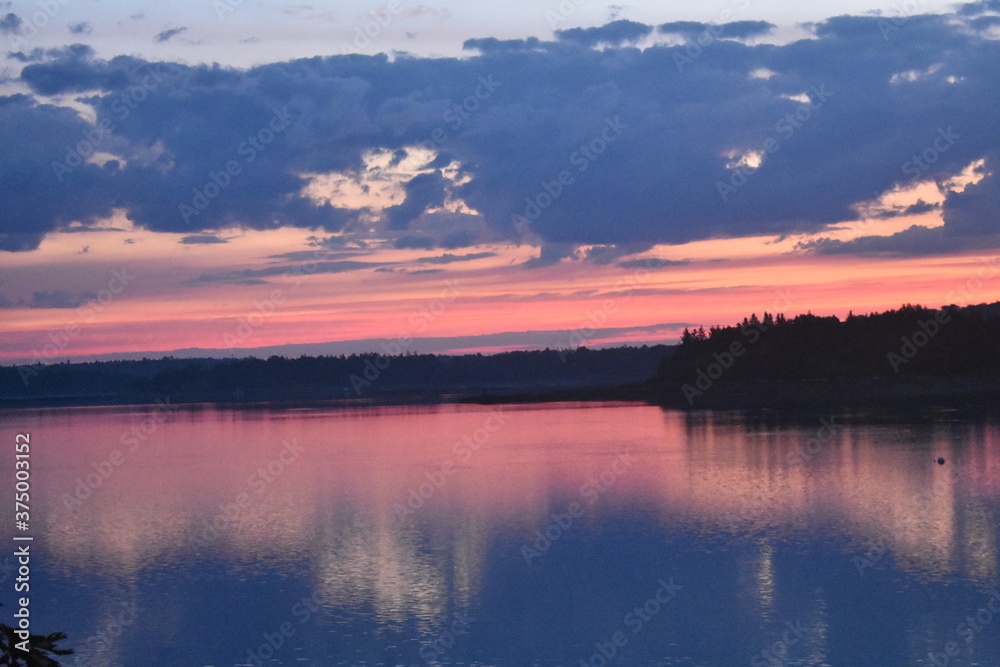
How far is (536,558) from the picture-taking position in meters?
22.5

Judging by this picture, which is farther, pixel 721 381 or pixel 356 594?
pixel 721 381

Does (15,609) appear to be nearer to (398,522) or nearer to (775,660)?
(398,522)

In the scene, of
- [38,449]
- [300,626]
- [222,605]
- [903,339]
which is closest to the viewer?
[300,626]

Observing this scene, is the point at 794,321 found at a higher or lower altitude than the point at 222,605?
higher

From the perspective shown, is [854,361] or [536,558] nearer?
[536,558]

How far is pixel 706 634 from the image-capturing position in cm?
1622

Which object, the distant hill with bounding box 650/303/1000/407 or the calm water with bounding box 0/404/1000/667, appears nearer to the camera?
the calm water with bounding box 0/404/1000/667

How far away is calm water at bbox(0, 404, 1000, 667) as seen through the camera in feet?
52.8

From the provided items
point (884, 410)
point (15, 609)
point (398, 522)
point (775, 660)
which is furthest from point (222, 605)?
point (884, 410)

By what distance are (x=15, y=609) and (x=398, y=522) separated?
1075cm

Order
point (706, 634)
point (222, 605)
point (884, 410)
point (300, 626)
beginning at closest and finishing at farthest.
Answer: point (706, 634), point (300, 626), point (222, 605), point (884, 410)

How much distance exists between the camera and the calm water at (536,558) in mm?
16094

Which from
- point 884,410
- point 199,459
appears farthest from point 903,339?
point 199,459

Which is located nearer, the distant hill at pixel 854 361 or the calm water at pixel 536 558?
the calm water at pixel 536 558
